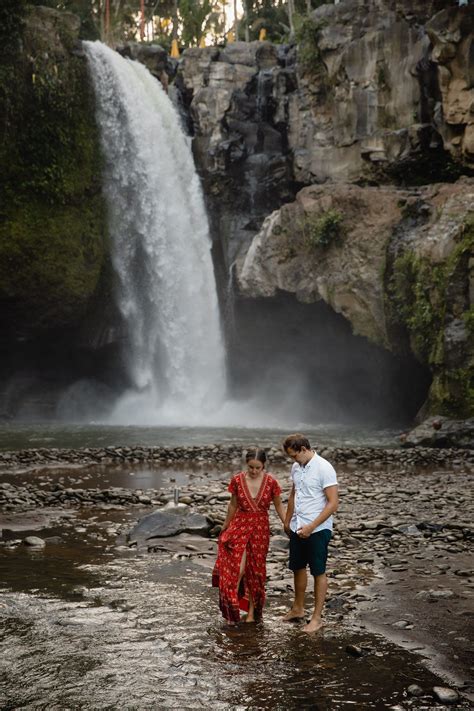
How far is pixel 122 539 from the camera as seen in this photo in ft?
31.2

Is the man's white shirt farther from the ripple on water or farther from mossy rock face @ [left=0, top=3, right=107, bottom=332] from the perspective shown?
mossy rock face @ [left=0, top=3, right=107, bottom=332]

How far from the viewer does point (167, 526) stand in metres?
9.66

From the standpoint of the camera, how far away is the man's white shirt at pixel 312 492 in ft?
20.7

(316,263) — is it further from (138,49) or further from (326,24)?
(138,49)

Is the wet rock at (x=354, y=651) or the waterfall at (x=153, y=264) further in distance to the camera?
the waterfall at (x=153, y=264)

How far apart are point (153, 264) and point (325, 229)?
304 inches

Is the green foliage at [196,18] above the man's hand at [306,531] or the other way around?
above

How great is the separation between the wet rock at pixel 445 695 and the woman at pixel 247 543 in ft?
6.22

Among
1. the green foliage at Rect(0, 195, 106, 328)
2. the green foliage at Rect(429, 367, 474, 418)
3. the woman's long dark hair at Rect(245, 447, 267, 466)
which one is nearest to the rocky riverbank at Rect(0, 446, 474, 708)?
the woman's long dark hair at Rect(245, 447, 267, 466)

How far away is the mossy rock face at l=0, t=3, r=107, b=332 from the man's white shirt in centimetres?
2303

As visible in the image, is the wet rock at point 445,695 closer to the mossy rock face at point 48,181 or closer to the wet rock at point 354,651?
the wet rock at point 354,651

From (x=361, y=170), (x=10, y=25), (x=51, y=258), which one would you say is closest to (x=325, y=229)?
(x=361, y=170)

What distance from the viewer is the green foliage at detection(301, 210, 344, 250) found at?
26075mm

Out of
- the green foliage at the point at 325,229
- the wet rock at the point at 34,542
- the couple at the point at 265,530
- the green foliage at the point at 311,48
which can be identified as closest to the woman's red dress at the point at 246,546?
the couple at the point at 265,530
